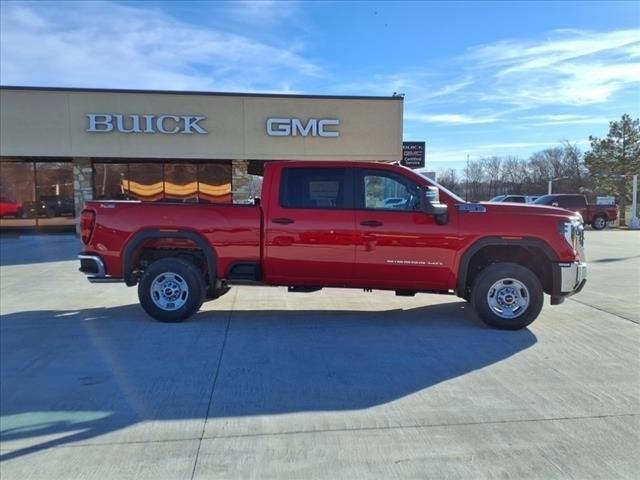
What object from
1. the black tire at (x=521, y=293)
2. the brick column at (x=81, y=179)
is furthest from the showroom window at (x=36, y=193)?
the black tire at (x=521, y=293)

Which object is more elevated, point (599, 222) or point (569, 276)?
point (569, 276)

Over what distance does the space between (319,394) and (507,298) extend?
3.11m

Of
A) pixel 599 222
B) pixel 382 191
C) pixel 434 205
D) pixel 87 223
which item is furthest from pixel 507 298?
pixel 599 222

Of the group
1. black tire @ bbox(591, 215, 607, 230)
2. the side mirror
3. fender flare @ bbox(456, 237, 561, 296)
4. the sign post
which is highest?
the sign post

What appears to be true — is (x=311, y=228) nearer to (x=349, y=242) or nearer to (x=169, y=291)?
(x=349, y=242)

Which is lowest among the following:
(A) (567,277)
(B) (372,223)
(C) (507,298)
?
(C) (507,298)

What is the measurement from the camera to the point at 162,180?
2308 centimetres

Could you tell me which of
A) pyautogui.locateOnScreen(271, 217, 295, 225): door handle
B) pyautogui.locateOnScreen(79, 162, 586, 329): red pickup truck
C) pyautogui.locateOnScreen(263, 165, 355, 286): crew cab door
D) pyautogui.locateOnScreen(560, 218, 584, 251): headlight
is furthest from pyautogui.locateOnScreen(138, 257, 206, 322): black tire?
pyautogui.locateOnScreen(560, 218, 584, 251): headlight

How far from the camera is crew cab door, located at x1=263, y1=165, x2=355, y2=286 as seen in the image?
6797 mm

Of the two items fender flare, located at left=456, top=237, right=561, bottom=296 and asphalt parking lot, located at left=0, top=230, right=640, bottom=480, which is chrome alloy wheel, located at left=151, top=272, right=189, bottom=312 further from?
fender flare, located at left=456, top=237, right=561, bottom=296

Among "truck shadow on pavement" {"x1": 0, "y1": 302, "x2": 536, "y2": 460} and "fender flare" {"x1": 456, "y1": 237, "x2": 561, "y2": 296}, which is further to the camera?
"fender flare" {"x1": 456, "y1": 237, "x2": 561, "y2": 296}

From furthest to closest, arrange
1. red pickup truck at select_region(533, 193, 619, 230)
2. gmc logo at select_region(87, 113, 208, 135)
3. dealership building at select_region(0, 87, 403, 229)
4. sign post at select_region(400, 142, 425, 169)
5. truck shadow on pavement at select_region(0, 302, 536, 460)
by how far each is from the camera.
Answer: red pickup truck at select_region(533, 193, 619, 230), sign post at select_region(400, 142, 425, 169), gmc logo at select_region(87, 113, 208, 135), dealership building at select_region(0, 87, 403, 229), truck shadow on pavement at select_region(0, 302, 536, 460)

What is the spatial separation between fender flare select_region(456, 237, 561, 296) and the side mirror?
472mm

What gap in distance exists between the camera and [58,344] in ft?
19.9
